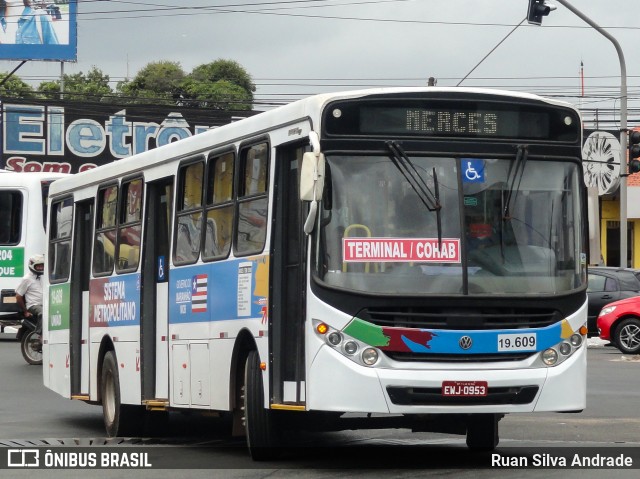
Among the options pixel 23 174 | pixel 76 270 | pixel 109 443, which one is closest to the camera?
pixel 109 443

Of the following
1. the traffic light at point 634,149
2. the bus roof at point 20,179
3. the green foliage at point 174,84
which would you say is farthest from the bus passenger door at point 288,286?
the green foliage at point 174,84

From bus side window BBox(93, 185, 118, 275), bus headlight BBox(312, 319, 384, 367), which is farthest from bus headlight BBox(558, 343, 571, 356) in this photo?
bus side window BBox(93, 185, 118, 275)

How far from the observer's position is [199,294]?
12867 millimetres

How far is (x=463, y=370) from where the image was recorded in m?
10.5

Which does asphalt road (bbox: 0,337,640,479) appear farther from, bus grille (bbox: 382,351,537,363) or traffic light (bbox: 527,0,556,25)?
traffic light (bbox: 527,0,556,25)

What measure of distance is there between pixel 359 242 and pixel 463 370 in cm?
122

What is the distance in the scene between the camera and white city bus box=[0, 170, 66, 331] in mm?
31469

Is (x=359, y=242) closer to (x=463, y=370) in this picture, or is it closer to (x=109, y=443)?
(x=463, y=370)

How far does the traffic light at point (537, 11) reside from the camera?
27078 mm

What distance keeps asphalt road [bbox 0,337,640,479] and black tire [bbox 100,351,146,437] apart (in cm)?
30

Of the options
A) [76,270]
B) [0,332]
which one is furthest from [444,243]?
[0,332]

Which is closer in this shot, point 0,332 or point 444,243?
point 444,243

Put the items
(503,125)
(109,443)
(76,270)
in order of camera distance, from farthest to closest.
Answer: (76,270)
(109,443)
(503,125)

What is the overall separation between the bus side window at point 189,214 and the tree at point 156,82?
64948mm
